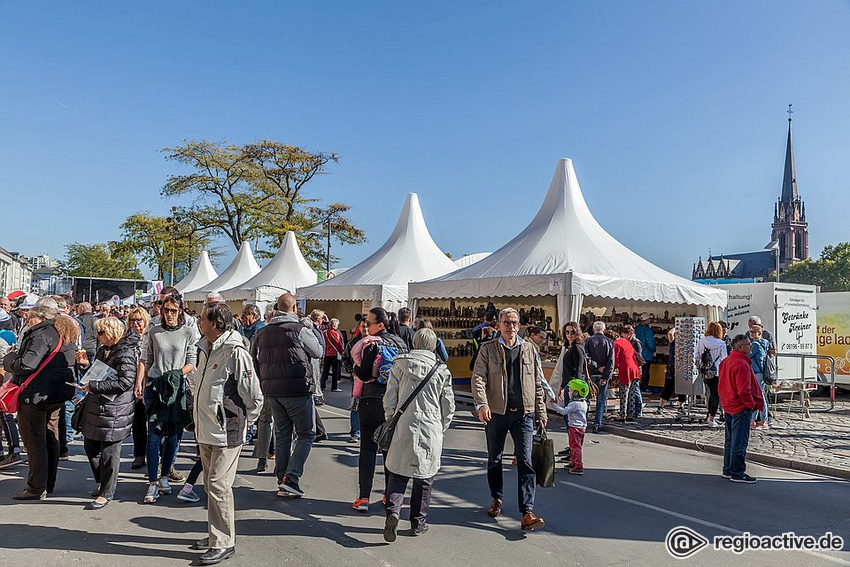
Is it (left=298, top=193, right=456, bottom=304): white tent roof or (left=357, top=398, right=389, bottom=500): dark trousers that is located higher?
(left=298, top=193, right=456, bottom=304): white tent roof

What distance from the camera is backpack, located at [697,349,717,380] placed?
10906 millimetres

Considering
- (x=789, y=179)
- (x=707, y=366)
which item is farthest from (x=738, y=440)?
(x=789, y=179)

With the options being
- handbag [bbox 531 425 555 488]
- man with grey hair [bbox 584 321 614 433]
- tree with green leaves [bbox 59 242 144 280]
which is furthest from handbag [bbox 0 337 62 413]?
tree with green leaves [bbox 59 242 144 280]

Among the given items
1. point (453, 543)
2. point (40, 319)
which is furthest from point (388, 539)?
point (40, 319)

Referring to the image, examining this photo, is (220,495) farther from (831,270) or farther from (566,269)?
(831,270)

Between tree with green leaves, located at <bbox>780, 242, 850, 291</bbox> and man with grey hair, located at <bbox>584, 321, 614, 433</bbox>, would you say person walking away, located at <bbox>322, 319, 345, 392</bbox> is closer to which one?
man with grey hair, located at <bbox>584, 321, 614, 433</bbox>

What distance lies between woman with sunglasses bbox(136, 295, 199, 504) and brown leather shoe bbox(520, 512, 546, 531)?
10.2 feet

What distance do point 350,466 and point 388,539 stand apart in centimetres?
283

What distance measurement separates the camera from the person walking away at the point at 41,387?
597 cm

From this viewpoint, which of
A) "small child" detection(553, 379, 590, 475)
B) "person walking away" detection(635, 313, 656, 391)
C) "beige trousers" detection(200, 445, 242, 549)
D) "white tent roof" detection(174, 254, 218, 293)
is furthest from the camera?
"white tent roof" detection(174, 254, 218, 293)

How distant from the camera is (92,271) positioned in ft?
240

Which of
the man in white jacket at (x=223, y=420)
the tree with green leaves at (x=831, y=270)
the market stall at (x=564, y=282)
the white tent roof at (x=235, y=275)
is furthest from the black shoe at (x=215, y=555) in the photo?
the tree with green leaves at (x=831, y=270)

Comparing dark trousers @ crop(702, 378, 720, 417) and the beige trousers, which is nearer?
the beige trousers
